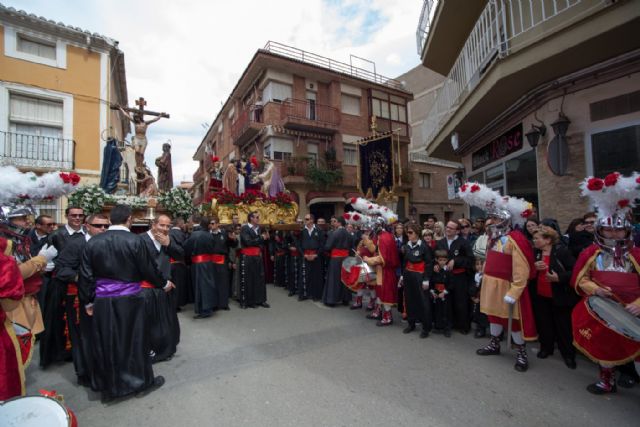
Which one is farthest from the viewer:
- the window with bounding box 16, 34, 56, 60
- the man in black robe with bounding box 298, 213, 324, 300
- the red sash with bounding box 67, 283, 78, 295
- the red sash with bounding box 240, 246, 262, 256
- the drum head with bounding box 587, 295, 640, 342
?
the window with bounding box 16, 34, 56, 60

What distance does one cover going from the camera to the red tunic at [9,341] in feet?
8.34

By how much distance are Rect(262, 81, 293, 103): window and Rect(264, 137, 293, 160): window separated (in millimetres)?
2293

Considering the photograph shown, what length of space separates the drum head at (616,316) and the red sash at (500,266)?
0.93 m

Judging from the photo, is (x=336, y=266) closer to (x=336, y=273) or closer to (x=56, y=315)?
(x=336, y=273)

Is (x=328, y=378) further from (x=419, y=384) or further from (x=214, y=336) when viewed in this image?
(x=214, y=336)

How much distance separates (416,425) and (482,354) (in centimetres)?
198

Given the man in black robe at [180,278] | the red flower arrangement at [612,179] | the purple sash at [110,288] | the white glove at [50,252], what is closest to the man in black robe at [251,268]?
the man in black robe at [180,278]

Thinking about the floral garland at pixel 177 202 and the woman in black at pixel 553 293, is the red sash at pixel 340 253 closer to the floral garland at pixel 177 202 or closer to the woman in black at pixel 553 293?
the woman in black at pixel 553 293

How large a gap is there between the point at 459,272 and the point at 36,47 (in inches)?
693

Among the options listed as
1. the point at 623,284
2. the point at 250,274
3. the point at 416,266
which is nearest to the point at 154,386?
the point at 250,274

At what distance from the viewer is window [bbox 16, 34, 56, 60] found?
12664mm

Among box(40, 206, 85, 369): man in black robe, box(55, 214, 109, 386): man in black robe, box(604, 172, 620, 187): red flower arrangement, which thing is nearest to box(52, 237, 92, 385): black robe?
box(55, 214, 109, 386): man in black robe

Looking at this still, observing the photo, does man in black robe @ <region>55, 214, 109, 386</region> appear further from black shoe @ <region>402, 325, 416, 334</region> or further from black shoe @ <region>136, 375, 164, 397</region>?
black shoe @ <region>402, 325, 416, 334</region>

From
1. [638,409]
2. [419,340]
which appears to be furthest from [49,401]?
[638,409]
